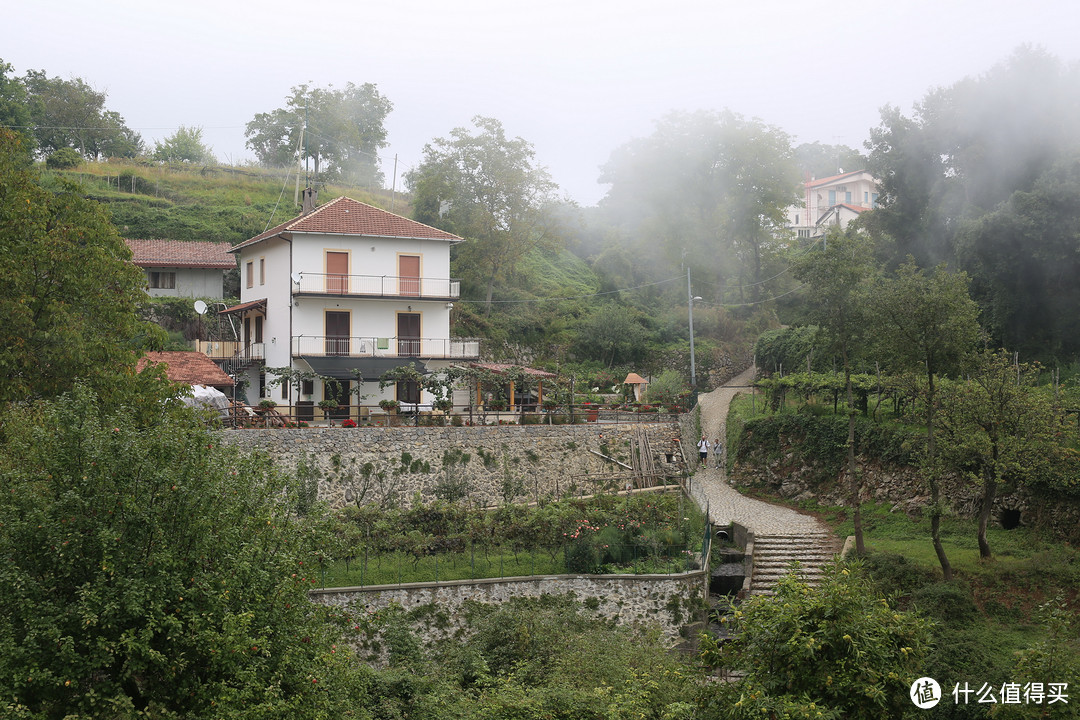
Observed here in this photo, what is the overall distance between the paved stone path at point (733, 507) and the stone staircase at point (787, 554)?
35 cm

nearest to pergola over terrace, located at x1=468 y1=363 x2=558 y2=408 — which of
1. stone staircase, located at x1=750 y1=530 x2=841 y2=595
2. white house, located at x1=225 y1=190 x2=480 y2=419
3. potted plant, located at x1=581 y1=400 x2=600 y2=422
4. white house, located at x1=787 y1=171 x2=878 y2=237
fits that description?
white house, located at x1=225 y1=190 x2=480 y2=419

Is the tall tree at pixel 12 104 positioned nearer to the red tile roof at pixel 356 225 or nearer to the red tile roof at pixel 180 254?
the red tile roof at pixel 180 254

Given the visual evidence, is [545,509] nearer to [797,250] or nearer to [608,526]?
[608,526]

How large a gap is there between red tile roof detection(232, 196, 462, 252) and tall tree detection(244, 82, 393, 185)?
26244mm

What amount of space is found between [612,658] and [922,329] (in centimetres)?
949

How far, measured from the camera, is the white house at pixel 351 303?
31.8 meters

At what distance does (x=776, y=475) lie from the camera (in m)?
29.0

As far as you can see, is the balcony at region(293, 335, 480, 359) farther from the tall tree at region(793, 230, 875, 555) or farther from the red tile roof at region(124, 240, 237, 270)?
the tall tree at region(793, 230, 875, 555)

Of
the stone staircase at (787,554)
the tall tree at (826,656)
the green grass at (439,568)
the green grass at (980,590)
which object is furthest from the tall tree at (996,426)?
the green grass at (439,568)

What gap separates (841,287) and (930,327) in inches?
85.7

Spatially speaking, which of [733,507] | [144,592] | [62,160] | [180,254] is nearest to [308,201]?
[180,254]

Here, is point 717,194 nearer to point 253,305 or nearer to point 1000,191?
point 1000,191

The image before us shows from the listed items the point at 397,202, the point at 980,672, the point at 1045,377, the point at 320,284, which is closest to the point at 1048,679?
the point at 980,672

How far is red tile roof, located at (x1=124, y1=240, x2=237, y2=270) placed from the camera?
4231 cm
